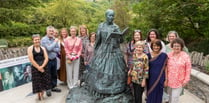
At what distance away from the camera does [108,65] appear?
11.1ft

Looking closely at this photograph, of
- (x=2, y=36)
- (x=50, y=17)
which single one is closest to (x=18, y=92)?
(x=2, y=36)

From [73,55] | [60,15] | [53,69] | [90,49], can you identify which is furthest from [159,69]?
[60,15]

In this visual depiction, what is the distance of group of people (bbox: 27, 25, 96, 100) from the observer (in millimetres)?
3832

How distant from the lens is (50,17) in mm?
13945

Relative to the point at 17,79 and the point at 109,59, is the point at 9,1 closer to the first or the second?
the point at 17,79

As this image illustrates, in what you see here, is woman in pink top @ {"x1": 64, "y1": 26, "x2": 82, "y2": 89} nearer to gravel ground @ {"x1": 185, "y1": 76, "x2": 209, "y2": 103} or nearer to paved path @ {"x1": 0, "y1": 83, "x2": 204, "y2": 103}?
paved path @ {"x1": 0, "y1": 83, "x2": 204, "y2": 103}

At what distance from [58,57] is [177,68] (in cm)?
291

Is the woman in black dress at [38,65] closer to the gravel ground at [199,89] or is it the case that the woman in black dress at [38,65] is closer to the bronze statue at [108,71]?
the bronze statue at [108,71]

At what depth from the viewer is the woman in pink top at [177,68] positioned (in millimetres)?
2926

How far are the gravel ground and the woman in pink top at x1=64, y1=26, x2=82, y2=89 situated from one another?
9.10 feet

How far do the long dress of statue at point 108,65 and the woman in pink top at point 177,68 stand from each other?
819 millimetres

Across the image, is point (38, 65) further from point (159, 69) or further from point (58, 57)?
point (159, 69)

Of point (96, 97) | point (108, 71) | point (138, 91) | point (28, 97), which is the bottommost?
point (28, 97)

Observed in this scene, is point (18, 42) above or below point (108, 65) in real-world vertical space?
above
